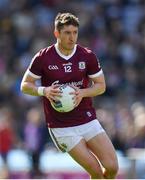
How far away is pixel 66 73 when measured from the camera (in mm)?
11055

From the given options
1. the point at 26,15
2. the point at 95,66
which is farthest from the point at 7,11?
the point at 95,66

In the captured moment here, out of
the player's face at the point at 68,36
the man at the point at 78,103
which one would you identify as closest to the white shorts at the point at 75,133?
the man at the point at 78,103

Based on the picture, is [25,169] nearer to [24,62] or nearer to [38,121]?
[38,121]

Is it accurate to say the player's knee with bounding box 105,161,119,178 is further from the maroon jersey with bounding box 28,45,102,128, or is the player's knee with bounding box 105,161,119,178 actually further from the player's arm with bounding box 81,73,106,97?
the player's arm with bounding box 81,73,106,97

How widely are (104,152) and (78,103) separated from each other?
671 mm

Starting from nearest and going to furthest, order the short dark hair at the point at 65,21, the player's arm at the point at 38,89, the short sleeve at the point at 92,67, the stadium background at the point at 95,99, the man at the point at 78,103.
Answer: the player's arm at the point at 38,89 < the short dark hair at the point at 65,21 < the man at the point at 78,103 < the short sleeve at the point at 92,67 < the stadium background at the point at 95,99

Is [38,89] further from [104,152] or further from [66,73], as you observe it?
[104,152]

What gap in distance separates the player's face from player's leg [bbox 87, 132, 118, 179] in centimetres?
112

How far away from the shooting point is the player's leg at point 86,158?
1109 centimetres

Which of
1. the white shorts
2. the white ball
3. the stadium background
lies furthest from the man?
the stadium background

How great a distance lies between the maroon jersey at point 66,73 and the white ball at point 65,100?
0.59 ft

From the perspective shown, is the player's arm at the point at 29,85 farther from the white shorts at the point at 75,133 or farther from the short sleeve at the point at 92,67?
the short sleeve at the point at 92,67

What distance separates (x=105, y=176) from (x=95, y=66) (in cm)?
131

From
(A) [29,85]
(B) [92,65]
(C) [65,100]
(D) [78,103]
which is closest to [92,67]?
(B) [92,65]
